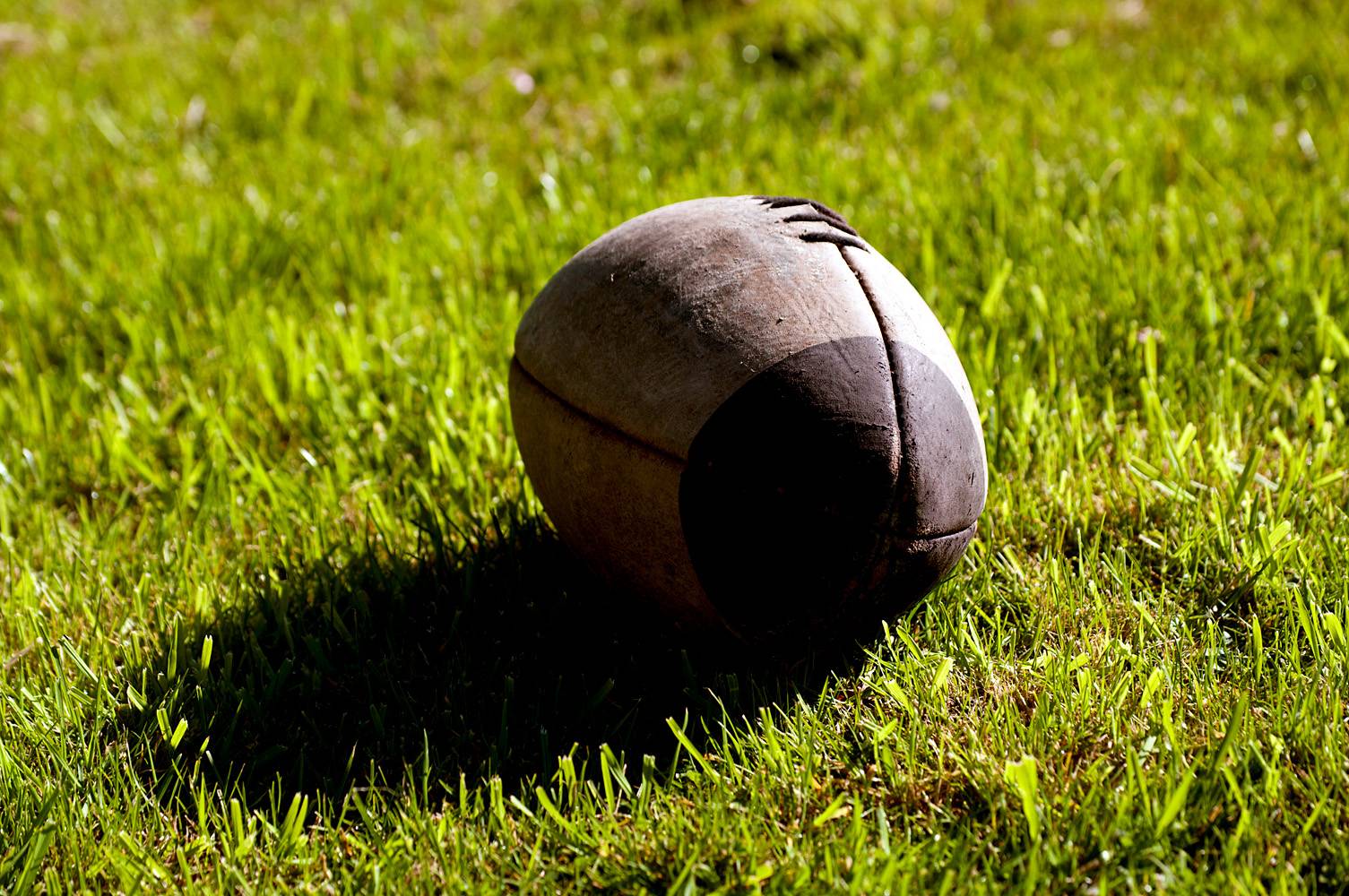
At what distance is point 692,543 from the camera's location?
2.51 metres

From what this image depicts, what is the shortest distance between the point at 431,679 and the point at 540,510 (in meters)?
0.64

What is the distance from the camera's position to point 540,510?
3.28 metres

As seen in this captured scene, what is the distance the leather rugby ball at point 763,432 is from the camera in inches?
96.7

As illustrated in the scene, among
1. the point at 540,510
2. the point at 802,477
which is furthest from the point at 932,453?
the point at 540,510

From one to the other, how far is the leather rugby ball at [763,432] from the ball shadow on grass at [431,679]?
0.63 feet

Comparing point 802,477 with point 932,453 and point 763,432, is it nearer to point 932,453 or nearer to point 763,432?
point 763,432

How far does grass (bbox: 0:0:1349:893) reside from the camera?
235cm

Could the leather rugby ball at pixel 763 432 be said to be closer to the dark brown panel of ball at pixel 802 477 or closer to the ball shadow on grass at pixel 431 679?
the dark brown panel of ball at pixel 802 477

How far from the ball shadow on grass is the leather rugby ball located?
19cm

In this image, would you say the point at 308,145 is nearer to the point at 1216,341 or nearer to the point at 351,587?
the point at 351,587

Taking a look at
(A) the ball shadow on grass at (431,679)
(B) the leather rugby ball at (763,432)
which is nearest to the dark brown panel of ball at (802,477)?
(B) the leather rugby ball at (763,432)

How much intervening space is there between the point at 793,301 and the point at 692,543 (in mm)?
548

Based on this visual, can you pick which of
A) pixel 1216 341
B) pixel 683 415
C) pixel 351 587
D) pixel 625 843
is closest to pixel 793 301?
pixel 683 415

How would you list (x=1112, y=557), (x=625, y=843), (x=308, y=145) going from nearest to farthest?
(x=625, y=843), (x=1112, y=557), (x=308, y=145)
